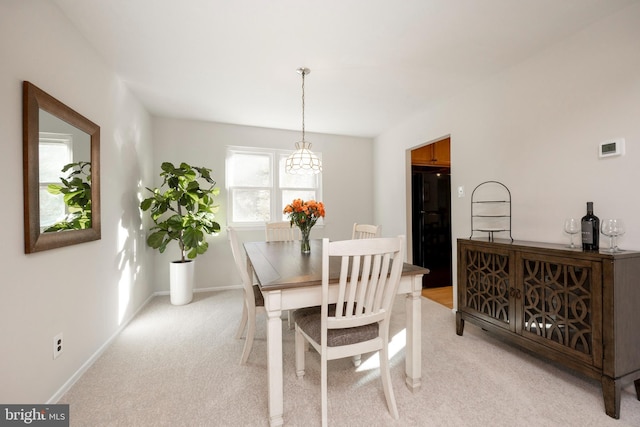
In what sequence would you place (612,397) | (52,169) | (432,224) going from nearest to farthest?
1. (612,397)
2. (52,169)
3. (432,224)

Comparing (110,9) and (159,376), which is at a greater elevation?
(110,9)

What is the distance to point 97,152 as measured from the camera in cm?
219

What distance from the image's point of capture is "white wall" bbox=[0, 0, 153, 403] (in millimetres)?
1361

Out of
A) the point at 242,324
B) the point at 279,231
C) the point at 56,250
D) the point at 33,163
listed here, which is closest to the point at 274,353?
the point at 242,324

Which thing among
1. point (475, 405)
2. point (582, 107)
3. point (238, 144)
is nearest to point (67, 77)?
point (238, 144)

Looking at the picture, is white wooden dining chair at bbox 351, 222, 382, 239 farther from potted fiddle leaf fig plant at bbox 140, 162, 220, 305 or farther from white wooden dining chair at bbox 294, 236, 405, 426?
potted fiddle leaf fig plant at bbox 140, 162, 220, 305

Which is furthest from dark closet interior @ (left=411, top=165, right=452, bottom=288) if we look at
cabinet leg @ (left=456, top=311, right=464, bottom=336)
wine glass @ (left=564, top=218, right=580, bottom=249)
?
wine glass @ (left=564, top=218, right=580, bottom=249)

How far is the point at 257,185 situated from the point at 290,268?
2.79 meters

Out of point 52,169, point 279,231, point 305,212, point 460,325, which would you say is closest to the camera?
point 52,169

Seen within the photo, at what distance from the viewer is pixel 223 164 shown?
4.07 m

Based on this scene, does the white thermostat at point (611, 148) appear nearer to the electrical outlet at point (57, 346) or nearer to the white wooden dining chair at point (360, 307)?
the white wooden dining chair at point (360, 307)

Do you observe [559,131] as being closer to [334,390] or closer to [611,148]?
[611,148]

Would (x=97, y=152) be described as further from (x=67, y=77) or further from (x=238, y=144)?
(x=238, y=144)

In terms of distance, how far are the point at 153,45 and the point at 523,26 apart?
2.81 metres
